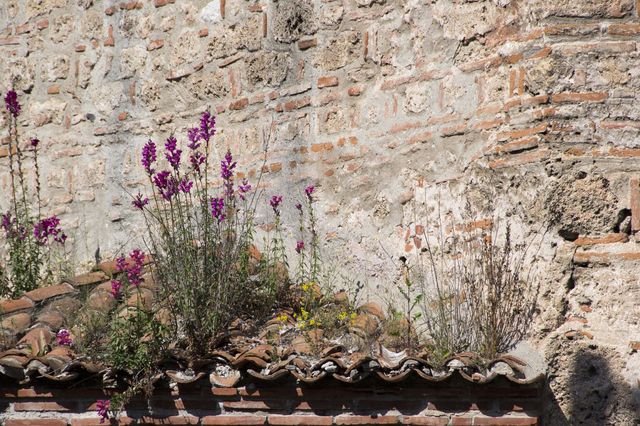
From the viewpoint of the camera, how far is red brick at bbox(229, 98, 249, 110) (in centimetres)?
675

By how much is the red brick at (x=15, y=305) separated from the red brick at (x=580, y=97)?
357cm

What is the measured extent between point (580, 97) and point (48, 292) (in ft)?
11.9

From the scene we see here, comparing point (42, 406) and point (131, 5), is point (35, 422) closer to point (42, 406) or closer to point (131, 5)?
point (42, 406)

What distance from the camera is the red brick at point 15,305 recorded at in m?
5.77

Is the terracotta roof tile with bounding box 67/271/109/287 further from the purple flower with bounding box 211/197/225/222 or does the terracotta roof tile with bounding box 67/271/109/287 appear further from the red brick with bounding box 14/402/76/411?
the red brick with bounding box 14/402/76/411

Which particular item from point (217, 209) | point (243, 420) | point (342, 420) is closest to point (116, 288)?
point (217, 209)

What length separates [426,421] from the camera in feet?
15.3

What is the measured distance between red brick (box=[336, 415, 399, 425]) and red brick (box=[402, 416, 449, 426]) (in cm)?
6

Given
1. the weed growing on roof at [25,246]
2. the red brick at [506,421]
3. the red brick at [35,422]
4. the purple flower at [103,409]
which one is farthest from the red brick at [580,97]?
the weed growing on roof at [25,246]

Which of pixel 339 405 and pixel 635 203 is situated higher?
pixel 635 203

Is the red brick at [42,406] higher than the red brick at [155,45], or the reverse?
the red brick at [155,45]

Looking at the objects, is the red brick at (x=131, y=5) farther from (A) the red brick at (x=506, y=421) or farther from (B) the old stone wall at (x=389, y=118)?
(A) the red brick at (x=506, y=421)

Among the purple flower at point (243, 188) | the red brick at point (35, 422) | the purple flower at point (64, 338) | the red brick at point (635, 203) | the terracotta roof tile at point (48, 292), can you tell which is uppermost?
the purple flower at point (243, 188)

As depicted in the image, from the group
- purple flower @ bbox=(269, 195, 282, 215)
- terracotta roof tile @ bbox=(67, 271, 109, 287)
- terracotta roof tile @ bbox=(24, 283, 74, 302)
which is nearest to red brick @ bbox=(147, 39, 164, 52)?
purple flower @ bbox=(269, 195, 282, 215)
